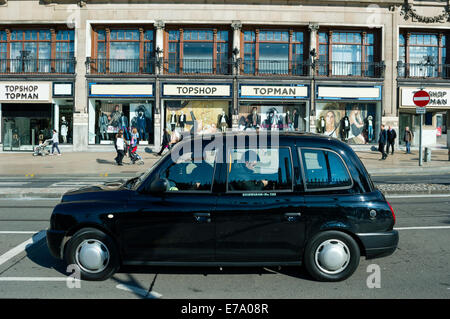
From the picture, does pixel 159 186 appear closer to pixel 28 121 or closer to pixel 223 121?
pixel 223 121

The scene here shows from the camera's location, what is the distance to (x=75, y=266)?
466 centimetres

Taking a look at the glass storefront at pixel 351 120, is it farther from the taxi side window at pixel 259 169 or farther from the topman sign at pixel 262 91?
the taxi side window at pixel 259 169

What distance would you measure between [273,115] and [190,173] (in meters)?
23.7

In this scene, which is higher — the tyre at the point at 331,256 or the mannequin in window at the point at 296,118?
the mannequin in window at the point at 296,118

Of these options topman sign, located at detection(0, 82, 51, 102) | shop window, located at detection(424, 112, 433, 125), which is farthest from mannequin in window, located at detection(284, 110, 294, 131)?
topman sign, located at detection(0, 82, 51, 102)

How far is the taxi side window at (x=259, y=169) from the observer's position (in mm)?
4621

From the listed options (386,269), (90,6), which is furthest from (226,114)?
(386,269)

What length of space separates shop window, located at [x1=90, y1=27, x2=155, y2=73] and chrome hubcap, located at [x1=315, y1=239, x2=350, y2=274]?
2514cm

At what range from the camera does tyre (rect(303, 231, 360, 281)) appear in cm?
455

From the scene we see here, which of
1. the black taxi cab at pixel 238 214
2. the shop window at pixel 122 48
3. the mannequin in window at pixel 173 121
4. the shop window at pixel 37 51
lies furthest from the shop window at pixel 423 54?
the black taxi cab at pixel 238 214

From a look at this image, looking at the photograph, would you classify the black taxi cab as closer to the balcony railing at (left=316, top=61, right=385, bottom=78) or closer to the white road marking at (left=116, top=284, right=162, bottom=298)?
the white road marking at (left=116, top=284, right=162, bottom=298)

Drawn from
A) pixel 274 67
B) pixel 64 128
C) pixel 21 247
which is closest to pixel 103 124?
pixel 64 128

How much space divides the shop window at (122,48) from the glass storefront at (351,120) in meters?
12.7

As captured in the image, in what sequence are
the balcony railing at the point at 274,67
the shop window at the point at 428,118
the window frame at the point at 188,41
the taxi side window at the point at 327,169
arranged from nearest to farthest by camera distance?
the taxi side window at the point at 327,169 → the window frame at the point at 188,41 → the balcony railing at the point at 274,67 → the shop window at the point at 428,118
